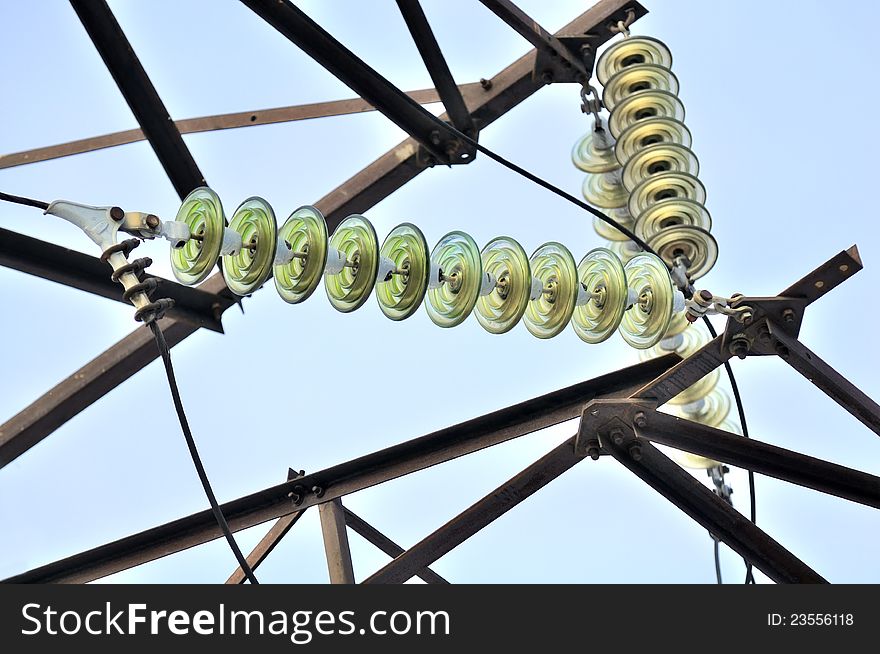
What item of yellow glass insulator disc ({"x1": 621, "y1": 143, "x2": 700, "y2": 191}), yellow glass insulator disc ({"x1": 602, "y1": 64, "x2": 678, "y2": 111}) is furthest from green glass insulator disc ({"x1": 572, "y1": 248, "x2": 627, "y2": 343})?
yellow glass insulator disc ({"x1": 602, "y1": 64, "x2": 678, "y2": 111})

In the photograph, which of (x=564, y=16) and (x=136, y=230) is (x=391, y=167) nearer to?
(x=564, y=16)

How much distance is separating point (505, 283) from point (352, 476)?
1.10 m

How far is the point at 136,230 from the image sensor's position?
595 centimetres

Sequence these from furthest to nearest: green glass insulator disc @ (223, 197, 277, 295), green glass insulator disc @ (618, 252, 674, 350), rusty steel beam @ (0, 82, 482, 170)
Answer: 1. rusty steel beam @ (0, 82, 482, 170)
2. green glass insulator disc @ (618, 252, 674, 350)
3. green glass insulator disc @ (223, 197, 277, 295)

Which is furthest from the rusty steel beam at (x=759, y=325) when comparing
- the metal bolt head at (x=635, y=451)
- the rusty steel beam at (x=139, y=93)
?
the rusty steel beam at (x=139, y=93)

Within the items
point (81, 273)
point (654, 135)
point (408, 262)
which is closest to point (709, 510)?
point (408, 262)

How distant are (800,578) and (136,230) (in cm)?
295

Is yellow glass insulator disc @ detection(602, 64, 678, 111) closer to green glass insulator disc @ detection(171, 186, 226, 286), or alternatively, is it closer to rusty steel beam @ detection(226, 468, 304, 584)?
rusty steel beam @ detection(226, 468, 304, 584)

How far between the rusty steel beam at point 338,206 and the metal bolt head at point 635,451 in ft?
7.00

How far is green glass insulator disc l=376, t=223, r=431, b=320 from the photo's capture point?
6816 millimetres

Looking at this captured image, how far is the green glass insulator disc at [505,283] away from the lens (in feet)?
23.3

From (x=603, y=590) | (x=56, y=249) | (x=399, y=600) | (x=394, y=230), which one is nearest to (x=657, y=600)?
(x=603, y=590)

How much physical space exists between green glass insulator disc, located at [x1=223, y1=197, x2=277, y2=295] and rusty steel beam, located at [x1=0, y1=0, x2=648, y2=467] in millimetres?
1460

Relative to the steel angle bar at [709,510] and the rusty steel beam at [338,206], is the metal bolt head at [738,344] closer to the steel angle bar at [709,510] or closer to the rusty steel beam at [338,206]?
the steel angle bar at [709,510]
